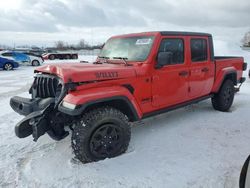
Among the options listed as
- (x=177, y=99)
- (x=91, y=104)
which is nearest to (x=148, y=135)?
(x=177, y=99)

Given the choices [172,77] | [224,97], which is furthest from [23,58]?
[172,77]

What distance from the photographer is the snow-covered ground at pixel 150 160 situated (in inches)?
126

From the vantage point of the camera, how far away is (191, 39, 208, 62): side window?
519 cm

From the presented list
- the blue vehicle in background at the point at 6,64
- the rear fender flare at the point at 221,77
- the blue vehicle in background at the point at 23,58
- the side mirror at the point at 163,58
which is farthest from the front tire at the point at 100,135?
the blue vehicle in background at the point at 23,58

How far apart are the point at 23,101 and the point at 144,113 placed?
196cm

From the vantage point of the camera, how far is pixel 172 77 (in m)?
4.61

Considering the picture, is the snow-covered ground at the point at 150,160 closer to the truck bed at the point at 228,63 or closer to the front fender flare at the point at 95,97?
the front fender flare at the point at 95,97

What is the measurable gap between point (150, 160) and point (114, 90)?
1.14 meters

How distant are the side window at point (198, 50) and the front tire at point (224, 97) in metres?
1.05

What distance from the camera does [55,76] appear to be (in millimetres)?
3785

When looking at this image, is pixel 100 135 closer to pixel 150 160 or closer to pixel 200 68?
pixel 150 160

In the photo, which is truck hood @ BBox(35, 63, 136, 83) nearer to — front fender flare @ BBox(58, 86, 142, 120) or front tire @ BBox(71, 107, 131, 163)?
front fender flare @ BBox(58, 86, 142, 120)

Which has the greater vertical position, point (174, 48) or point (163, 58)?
point (174, 48)

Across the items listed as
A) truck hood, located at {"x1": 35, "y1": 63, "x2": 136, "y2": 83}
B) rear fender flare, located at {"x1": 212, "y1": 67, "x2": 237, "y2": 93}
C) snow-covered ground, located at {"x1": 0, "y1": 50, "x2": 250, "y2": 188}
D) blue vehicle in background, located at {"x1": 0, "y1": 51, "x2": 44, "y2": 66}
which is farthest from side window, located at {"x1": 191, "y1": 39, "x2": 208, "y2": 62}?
blue vehicle in background, located at {"x1": 0, "y1": 51, "x2": 44, "y2": 66}
